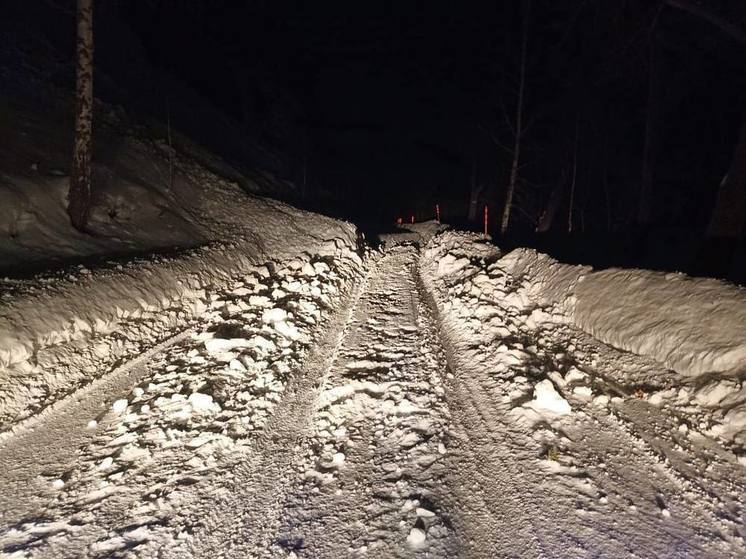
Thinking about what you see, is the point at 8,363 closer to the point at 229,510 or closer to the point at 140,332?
the point at 140,332

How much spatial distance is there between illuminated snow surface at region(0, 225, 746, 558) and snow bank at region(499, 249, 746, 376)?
0.04 m

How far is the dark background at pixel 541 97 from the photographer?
10344mm

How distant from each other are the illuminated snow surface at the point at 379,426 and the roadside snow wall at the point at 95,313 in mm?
41

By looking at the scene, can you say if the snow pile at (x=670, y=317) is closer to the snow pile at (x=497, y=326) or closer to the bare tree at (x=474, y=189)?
the snow pile at (x=497, y=326)

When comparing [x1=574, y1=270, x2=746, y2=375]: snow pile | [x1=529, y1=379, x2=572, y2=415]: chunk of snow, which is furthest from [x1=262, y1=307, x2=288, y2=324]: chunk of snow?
[x1=574, y1=270, x2=746, y2=375]: snow pile

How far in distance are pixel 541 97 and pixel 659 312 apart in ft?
60.7

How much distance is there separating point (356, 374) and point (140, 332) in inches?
164

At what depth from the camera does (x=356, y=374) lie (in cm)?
610

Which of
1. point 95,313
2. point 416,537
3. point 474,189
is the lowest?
point 416,537

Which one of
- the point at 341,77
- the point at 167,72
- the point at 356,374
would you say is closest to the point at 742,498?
A: the point at 356,374

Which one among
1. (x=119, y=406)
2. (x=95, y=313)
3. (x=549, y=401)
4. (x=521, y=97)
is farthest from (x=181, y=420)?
(x=521, y=97)

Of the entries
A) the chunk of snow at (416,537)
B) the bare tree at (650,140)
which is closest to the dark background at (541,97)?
the bare tree at (650,140)

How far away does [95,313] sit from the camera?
22.9ft

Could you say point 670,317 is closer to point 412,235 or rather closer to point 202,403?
point 202,403
